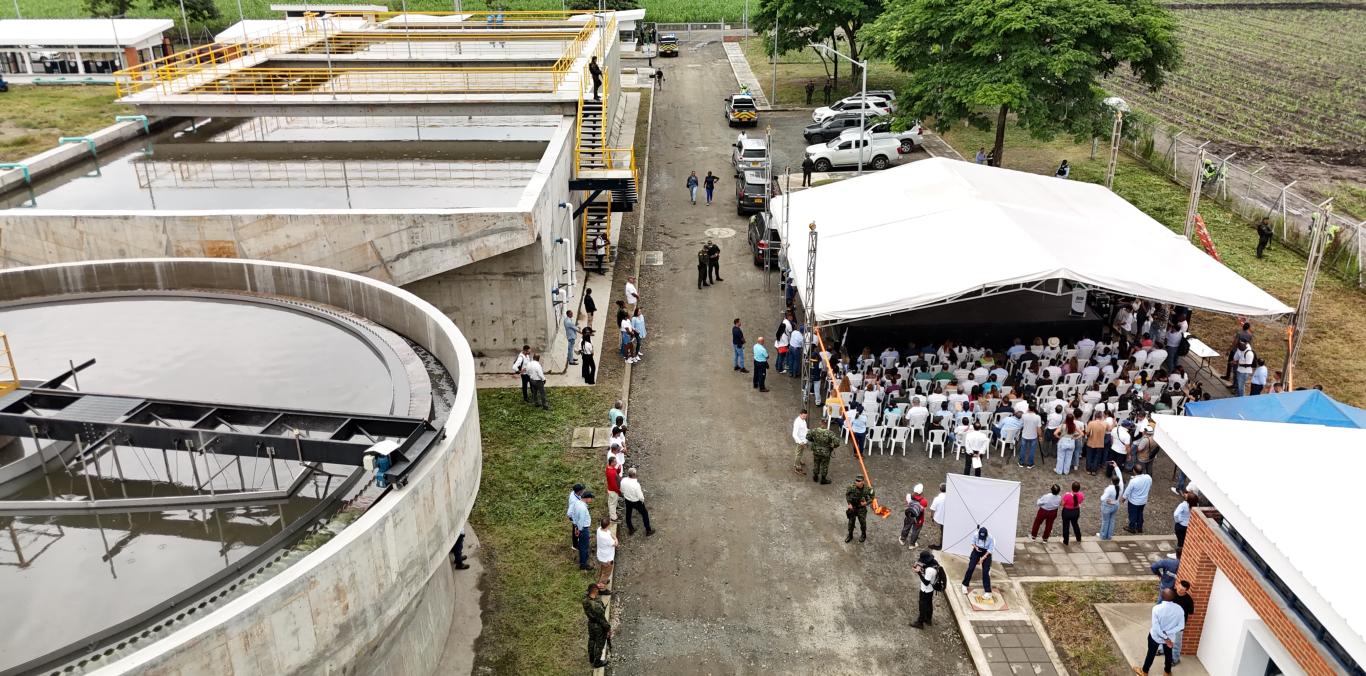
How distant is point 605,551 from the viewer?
13.8 m

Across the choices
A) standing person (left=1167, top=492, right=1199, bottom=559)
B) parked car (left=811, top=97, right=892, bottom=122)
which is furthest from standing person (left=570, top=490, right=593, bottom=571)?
parked car (left=811, top=97, right=892, bottom=122)

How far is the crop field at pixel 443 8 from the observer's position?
75938mm

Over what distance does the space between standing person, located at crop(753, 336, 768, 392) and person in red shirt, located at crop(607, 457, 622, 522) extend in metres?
5.21

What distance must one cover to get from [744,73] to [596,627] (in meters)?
50.4

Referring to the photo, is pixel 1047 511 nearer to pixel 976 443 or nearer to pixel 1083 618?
pixel 976 443

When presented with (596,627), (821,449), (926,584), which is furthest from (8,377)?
(926,584)

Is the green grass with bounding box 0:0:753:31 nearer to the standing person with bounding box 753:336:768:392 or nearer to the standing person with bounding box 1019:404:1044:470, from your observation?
the standing person with bounding box 753:336:768:392

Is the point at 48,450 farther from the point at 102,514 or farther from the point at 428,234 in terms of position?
the point at 428,234

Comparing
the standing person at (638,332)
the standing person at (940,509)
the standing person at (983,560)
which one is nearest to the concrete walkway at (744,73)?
the standing person at (638,332)

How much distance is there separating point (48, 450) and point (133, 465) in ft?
2.98

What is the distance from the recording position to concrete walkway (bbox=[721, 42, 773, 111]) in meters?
49.8

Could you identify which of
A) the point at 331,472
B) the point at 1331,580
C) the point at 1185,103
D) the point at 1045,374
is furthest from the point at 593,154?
the point at 1185,103

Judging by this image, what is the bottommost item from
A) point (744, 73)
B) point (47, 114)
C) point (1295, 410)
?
point (1295, 410)

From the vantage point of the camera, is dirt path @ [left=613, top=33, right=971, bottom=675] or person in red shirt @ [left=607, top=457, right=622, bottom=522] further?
person in red shirt @ [left=607, top=457, right=622, bottom=522]
